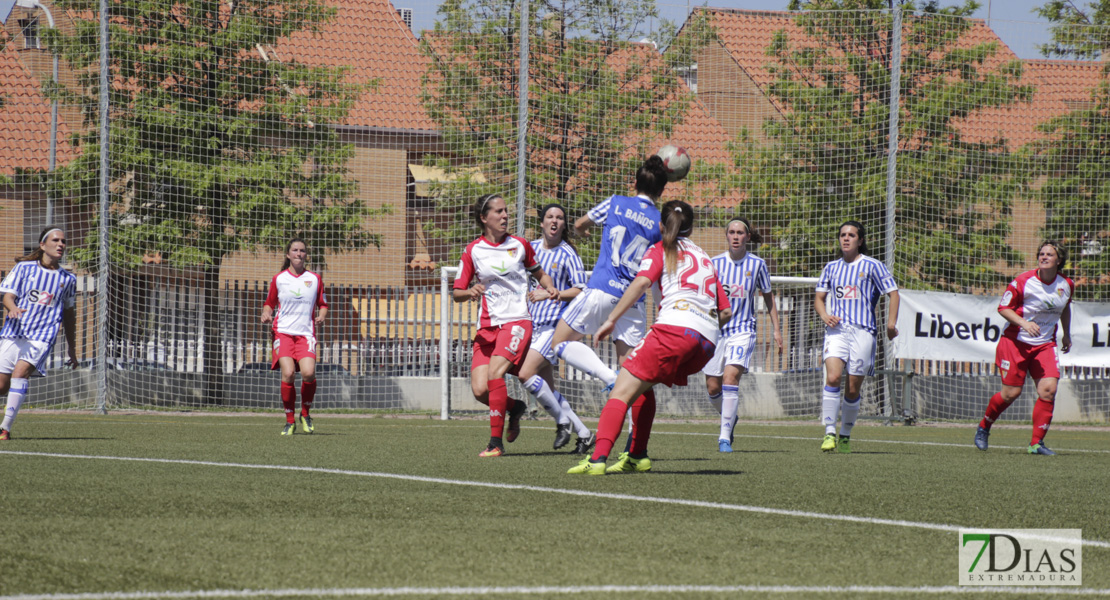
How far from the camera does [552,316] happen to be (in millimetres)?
9859

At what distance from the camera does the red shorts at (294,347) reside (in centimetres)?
1149

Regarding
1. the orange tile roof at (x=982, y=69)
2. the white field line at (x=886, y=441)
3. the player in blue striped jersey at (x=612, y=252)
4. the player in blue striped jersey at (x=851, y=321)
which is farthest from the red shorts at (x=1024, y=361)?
the orange tile roof at (x=982, y=69)

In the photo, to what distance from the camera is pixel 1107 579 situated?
11.8 feet

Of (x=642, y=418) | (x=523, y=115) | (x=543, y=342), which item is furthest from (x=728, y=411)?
(x=523, y=115)

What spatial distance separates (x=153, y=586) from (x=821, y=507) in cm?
302

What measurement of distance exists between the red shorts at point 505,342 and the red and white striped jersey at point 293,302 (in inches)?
135

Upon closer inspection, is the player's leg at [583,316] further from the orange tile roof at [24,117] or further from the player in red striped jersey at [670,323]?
the orange tile roof at [24,117]

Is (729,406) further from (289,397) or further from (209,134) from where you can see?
(209,134)

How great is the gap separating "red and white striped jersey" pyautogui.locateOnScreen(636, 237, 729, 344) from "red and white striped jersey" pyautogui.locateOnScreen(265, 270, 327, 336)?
568cm

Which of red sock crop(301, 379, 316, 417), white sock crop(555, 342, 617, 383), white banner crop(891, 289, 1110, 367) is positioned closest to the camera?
white sock crop(555, 342, 617, 383)

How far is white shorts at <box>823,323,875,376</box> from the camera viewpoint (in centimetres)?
985

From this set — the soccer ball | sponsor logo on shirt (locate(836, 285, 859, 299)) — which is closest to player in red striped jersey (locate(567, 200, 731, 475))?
the soccer ball

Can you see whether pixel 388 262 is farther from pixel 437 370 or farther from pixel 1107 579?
pixel 1107 579

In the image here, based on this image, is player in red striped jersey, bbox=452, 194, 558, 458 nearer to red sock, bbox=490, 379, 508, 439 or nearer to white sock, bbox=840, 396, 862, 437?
red sock, bbox=490, 379, 508, 439
